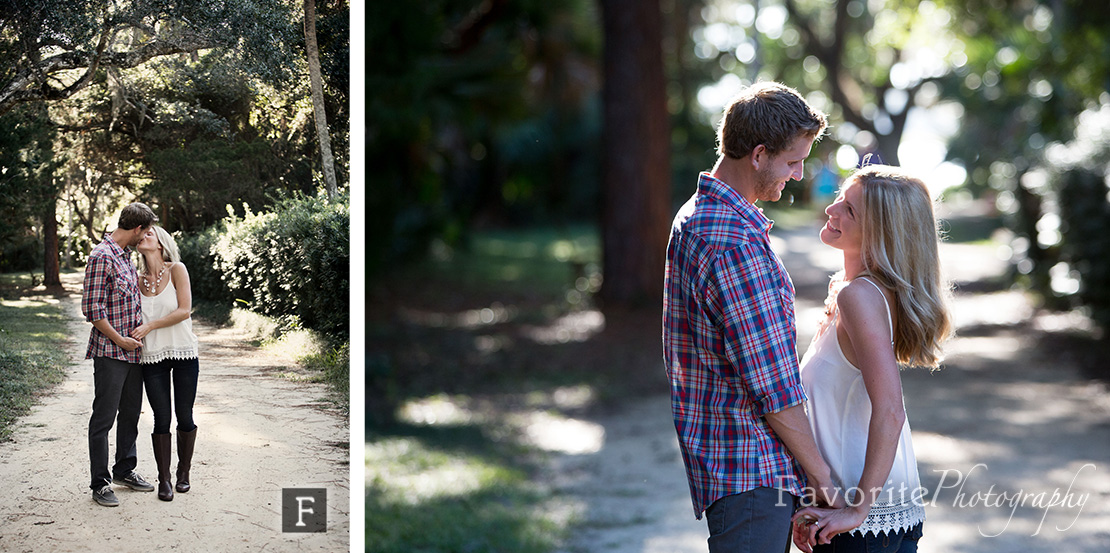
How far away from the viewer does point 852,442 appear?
2100mm

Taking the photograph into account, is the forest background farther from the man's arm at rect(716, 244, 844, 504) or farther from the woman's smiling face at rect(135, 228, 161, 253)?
the woman's smiling face at rect(135, 228, 161, 253)

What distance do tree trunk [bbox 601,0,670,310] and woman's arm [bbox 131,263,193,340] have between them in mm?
7423

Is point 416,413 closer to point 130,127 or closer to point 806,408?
point 130,127

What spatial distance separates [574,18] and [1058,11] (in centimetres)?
862

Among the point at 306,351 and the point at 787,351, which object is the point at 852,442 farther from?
the point at 306,351

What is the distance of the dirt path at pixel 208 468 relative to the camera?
2672 millimetres

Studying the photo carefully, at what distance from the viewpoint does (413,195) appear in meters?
11.2

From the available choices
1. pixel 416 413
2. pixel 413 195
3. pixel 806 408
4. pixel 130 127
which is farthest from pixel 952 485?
pixel 413 195

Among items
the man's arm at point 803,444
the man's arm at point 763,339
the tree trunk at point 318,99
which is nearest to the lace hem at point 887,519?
the man's arm at point 803,444

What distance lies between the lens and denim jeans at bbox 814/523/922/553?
208 centimetres

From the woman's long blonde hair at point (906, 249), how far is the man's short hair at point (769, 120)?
235 mm

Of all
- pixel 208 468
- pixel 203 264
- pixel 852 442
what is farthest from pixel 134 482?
pixel 852 442

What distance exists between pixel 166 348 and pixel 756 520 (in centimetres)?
189

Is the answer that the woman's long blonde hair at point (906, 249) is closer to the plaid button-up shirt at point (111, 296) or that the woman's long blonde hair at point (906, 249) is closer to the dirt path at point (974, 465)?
the plaid button-up shirt at point (111, 296)
